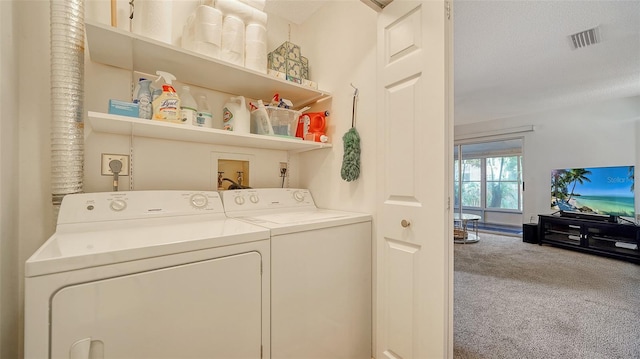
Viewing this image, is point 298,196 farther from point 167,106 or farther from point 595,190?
point 595,190

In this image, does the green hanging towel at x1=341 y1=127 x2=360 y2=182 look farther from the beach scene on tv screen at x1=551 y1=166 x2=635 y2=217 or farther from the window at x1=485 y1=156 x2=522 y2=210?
the window at x1=485 y1=156 x2=522 y2=210

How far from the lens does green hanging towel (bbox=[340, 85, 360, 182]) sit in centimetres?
161

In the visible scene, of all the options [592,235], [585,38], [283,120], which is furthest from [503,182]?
[283,120]

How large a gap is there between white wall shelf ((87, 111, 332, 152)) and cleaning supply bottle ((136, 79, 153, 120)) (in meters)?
0.06

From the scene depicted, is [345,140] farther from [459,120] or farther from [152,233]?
[459,120]

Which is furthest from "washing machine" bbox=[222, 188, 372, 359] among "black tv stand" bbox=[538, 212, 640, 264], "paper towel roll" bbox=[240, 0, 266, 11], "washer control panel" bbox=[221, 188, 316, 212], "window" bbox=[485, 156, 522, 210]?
"window" bbox=[485, 156, 522, 210]

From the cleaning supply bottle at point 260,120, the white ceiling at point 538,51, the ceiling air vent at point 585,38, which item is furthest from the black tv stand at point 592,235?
the cleaning supply bottle at point 260,120

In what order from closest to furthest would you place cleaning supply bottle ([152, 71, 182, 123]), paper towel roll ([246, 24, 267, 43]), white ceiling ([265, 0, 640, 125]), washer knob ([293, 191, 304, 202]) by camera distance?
cleaning supply bottle ([152, 71, 182, 123])
paper towel roll ([246, 24, 267, 43])
washer knob ([293, 191, 304, 202])
white ceiling ([265, 0, 640, 125])

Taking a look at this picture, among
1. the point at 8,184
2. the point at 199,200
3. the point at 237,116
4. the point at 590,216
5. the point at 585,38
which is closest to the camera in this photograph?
the point at 8,184

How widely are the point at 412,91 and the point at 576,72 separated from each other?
3731mm

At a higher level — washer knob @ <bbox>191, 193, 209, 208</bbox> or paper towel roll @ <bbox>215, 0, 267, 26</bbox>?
paper towel roll @ <bbox>215, 0, 267, 26</bbox>

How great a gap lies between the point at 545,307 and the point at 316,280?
2314 mm

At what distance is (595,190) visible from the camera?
417cm

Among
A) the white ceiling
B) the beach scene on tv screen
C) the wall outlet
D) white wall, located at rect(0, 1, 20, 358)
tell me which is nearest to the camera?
white wall, located at rect(0, 1, 20, 358)
